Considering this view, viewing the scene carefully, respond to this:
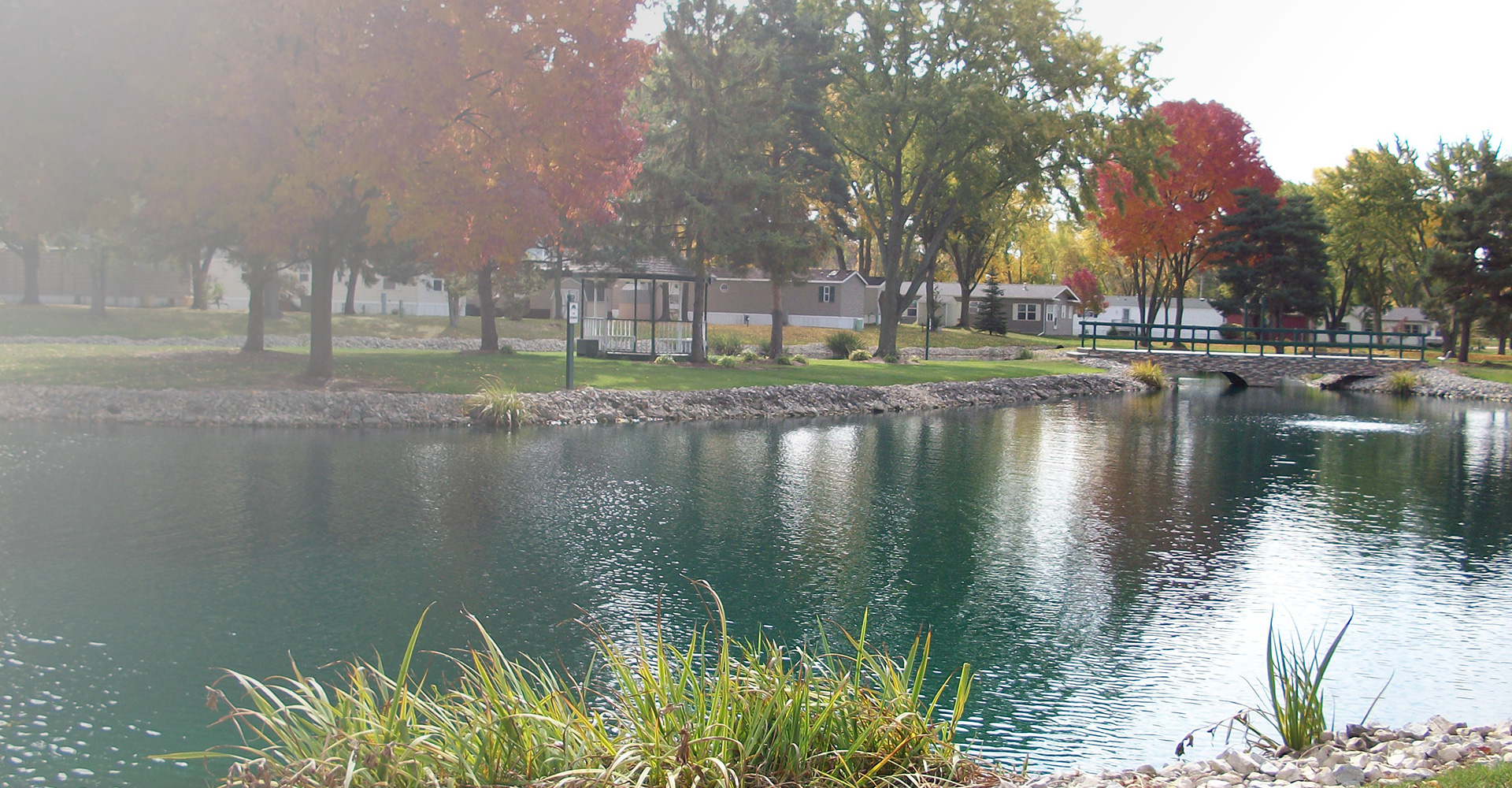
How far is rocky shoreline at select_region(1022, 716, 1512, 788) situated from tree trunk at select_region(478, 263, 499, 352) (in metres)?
32.6

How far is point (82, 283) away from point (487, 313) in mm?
29418

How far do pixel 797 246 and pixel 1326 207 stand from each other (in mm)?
46082

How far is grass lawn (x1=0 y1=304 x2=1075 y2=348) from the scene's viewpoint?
1599 inches

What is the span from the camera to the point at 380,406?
2459 centimetres

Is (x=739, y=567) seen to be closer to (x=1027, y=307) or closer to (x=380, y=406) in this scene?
(x=380, y=406)

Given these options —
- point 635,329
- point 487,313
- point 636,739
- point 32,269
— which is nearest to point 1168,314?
point 635,329

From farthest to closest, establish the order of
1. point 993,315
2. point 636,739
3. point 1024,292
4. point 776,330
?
point 1024,292 → point 993,315 → point 776,330 → point 636,739

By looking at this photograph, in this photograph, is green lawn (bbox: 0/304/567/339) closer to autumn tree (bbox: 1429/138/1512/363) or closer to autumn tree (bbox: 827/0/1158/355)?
autumn tree (bbox: 827/0/1158/355)

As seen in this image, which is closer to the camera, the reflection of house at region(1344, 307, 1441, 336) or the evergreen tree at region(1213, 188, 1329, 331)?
the evergreen tree at region(1213, 188, 1329, 331)

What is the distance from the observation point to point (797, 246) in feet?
122

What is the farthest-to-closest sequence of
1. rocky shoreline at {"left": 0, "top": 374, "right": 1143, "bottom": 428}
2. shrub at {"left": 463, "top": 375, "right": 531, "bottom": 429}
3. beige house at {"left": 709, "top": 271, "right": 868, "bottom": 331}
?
beige house at {"left": 709, "top": 271, "right": 868, "bottom": 331}, shrub at {"left": 463, "top": 375, "right": 531, "bottom": 429}, rocky shoreline at {"left": 0, "top": 374, "right": 1143, "bottom": 428}

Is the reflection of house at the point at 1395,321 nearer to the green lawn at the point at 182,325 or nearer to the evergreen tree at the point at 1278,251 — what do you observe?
the evergreen tree at the point at 1278,251

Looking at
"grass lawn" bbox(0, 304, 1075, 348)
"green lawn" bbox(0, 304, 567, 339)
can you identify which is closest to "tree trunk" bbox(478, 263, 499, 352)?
"grass lawn" bbox(0, 304, 1075, 348)

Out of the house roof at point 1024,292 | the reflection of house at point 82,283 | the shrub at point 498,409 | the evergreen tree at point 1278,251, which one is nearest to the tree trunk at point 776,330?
the shrub at point 498,409
